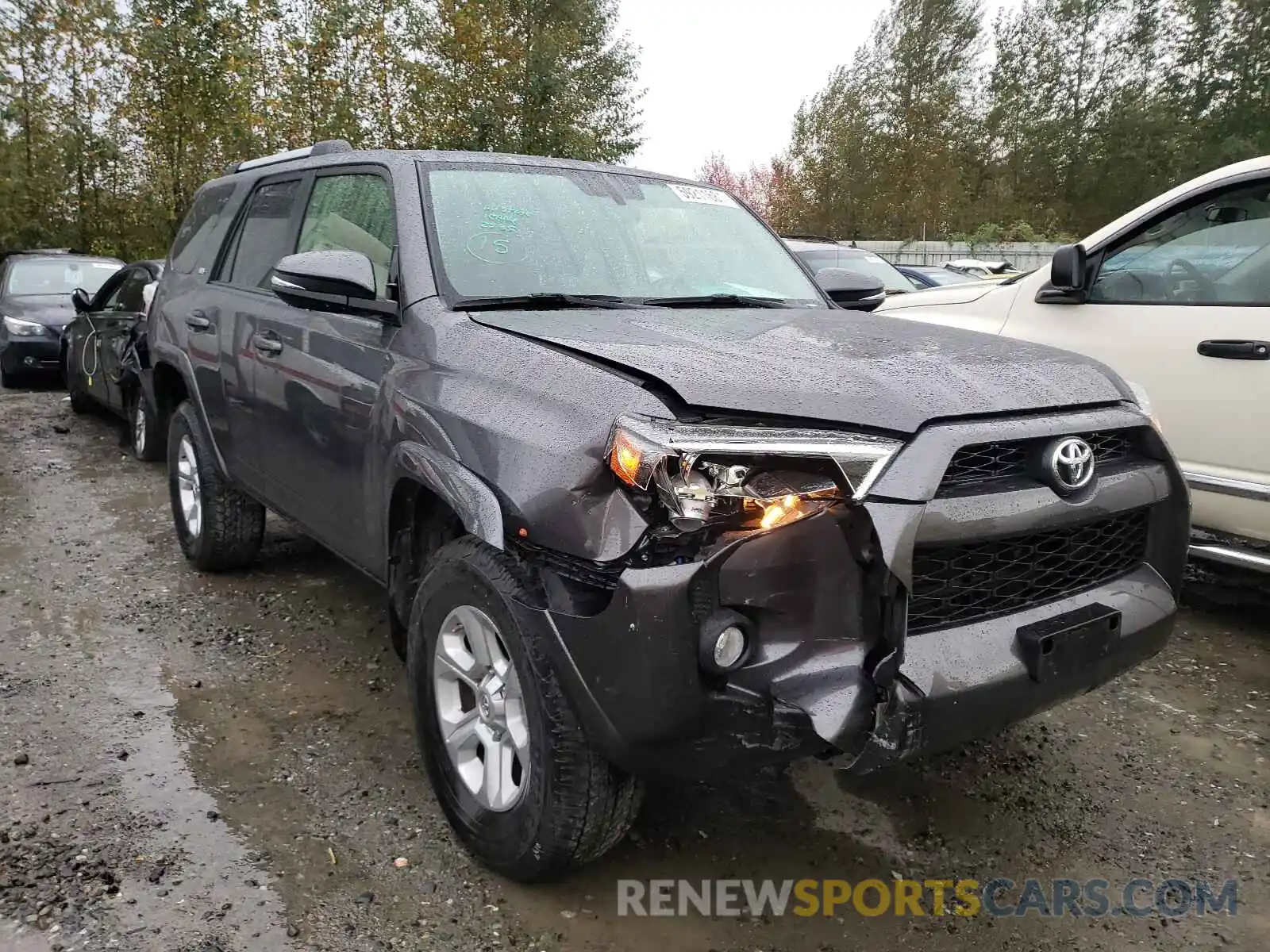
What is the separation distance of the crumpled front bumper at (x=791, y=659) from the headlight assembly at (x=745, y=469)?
0.06m

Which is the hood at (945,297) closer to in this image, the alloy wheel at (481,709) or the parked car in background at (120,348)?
the alloy wheel at (481,709)

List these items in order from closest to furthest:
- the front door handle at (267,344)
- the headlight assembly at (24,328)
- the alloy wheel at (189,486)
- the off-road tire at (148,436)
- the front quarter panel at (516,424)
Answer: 1. the front quarter panel at (516,424)
2. the front door handle at (267,344)
3. the alloy wheel at (189,486)
4. the off-road tire at (148,436)
5. the headlight assembly at (24,328)

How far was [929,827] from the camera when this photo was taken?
2736 millimetres

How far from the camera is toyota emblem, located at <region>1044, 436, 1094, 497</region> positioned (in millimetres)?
2180

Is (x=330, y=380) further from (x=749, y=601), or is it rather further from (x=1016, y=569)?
(x=1016, y=569)

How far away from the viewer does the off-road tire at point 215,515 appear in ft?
14.6

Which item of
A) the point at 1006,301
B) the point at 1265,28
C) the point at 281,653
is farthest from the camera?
the point at 1265,28

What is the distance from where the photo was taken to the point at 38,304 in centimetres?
1111

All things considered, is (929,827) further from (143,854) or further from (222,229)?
(222,229)

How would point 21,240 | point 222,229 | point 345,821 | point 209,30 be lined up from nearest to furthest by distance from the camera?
1. point 345,821
2. point 222,229
3. point 209,30
4. point 21,240

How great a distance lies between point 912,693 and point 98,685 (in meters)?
3.01

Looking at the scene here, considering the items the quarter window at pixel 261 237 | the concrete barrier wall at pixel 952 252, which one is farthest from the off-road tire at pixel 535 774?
the concrete barrier wall at pixel 952 252

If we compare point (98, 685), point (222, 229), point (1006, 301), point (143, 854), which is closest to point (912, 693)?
point (143, 854)

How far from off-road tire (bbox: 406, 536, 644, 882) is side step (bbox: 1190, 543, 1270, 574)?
2.82m
